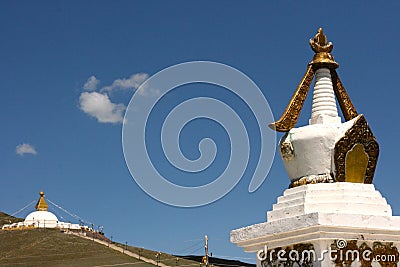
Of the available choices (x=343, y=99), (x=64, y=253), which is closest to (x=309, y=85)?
(x=343, y=99)

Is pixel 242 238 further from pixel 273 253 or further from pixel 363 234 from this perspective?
pixel 363 234

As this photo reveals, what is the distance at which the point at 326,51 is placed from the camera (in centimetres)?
1134

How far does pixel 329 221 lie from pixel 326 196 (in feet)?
1.93

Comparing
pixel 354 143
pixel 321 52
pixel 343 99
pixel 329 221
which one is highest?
pixel 321 52

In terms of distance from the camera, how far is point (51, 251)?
1796 inches

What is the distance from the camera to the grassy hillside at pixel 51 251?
138 feet

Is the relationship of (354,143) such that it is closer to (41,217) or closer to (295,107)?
(295,107)

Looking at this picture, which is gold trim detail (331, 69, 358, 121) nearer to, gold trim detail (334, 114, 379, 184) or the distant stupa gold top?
gold trim detail (334, 114, 379, 184)

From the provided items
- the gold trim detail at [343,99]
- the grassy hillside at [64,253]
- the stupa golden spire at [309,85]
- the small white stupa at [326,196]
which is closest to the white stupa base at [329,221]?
the small white stupa at [326,196]

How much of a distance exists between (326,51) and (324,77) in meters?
0.45

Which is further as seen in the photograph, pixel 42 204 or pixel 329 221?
pixel 42 204

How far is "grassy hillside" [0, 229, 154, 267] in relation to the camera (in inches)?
1661

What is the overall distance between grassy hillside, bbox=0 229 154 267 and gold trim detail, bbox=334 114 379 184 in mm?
31556

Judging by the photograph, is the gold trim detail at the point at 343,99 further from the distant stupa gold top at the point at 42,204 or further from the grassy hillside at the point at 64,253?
the distant stupa gold top at the point at 42,204
